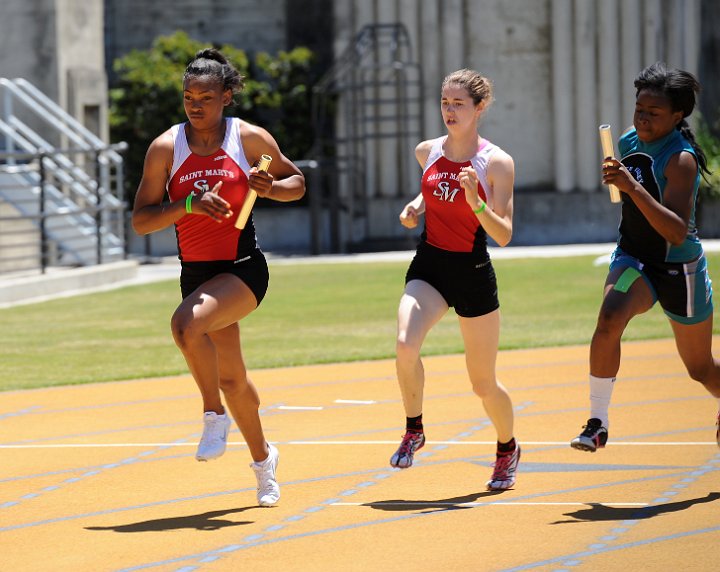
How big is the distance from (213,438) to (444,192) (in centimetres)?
163

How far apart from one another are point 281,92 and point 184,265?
23313 mm

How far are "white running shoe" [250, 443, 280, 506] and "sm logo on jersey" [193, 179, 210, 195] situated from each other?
4.27ft

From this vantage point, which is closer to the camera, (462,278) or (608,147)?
(608,147)

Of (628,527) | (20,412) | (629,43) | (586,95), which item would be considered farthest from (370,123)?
(628,527)

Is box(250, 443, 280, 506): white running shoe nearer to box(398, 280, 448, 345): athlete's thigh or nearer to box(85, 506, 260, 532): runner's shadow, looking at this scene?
box(85, 506, 260, 532): runner's shadow

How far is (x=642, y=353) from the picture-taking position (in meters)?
12.6

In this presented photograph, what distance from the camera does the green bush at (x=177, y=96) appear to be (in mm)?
29031

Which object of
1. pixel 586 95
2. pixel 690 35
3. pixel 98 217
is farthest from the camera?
pixel 690 35

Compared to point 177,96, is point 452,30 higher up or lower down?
higher up

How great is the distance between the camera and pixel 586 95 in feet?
94.7

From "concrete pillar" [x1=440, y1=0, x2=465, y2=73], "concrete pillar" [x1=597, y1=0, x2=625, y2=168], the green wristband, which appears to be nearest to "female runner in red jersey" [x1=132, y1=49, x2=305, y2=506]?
the green wristband

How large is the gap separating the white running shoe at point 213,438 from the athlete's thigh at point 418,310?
0.94 meters

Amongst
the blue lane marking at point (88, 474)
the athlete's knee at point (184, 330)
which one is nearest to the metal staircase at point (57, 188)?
the blue lane marking at point (88, 474)

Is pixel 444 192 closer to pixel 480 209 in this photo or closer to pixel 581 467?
pixel 480 209
